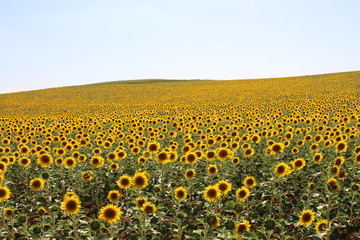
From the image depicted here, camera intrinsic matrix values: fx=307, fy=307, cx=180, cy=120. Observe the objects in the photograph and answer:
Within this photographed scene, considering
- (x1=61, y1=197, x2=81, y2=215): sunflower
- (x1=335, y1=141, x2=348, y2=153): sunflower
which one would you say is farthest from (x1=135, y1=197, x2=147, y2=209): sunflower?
(x1=335, y1=141, x2=348, y2=153): sunflower

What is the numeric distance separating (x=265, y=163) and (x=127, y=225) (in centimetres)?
398

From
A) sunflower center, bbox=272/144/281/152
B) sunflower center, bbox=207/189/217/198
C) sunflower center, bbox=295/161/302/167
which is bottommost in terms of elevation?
sunflower center, bbox=207/189/217/198

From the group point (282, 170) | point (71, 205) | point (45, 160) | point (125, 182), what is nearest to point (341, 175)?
point (282, 170)

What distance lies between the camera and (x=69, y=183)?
7.55m

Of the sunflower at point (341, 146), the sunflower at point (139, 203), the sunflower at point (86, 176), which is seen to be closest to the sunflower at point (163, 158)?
the sunflower at point (86, 176)

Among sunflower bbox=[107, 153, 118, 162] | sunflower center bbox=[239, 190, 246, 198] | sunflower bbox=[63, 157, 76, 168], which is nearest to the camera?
sunflower center bbox=[239, 190, 246, 198]

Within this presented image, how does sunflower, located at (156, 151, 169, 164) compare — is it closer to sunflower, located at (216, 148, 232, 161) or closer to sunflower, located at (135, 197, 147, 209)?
sunflower, located at (216, 148, 232, 161)

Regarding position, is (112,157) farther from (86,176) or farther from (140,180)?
(140,180)

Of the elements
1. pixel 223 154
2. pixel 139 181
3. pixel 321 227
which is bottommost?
pixel 321 227

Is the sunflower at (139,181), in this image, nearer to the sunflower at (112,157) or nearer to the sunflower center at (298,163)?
the sunflower at (112,157)

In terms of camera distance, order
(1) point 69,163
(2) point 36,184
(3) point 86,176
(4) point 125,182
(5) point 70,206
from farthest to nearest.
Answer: (1) point 69,163, (3) point 86,176, (2) point 36,184, (4) point 125,182, (5) point 70,206

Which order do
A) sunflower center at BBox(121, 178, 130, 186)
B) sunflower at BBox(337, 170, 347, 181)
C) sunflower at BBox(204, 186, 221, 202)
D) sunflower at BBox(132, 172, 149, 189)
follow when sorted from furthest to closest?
sunflower at BBox(337, 170, 347, 181), sunflower center at BBox(121, 178, 130, 186), sunflower at BBox(132, 172, 149, 189), sunflower at BBox(204, 186, 221, 202)

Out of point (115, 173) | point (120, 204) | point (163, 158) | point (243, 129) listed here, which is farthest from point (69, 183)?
point (243, 129)

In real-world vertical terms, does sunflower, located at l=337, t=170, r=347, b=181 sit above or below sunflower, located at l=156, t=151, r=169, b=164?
below
